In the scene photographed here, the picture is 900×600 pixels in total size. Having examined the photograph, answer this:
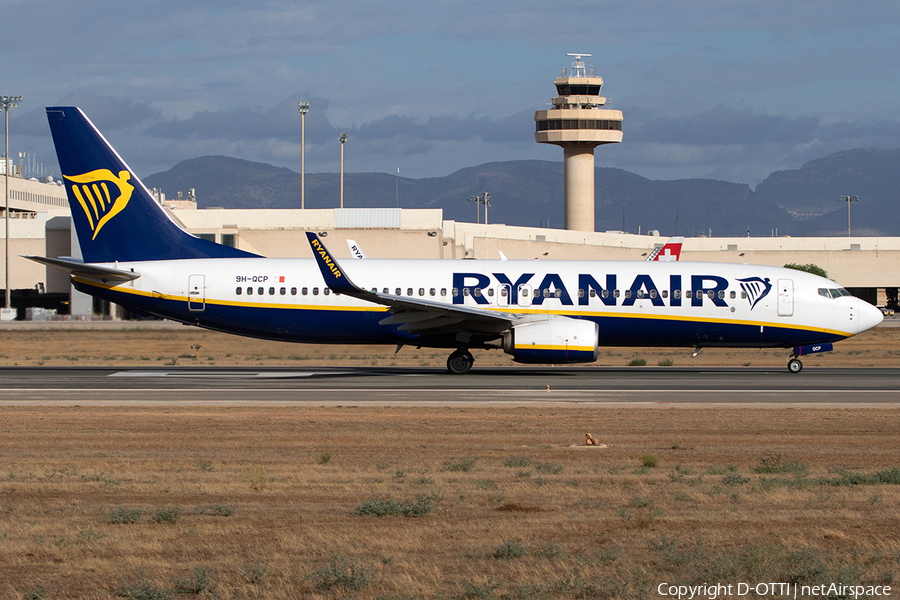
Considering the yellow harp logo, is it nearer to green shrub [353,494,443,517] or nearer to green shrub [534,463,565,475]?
green shrub [534,463,565,475]

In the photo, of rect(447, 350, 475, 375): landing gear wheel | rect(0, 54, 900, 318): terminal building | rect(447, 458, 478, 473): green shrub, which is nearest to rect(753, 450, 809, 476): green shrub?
rect(447, 458, 478, 473): green shrub

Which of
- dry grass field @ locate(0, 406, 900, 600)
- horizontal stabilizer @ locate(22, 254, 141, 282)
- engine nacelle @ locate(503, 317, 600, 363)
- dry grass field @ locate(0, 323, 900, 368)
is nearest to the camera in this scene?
dry grass field @ locate(0, 406, 900, 600)

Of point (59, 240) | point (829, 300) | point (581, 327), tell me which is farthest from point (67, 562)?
point (59, 240)

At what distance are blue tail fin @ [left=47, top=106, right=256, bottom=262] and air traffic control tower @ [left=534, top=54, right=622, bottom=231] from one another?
95.5 meters

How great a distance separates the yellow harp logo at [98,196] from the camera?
109ft

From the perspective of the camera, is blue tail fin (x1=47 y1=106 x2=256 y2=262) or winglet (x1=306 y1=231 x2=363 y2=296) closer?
winglet (x1=306 y1=231 x2=363 y2=296)

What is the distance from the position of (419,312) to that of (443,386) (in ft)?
11.3

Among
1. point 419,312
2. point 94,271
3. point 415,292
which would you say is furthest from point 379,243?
point 419,312

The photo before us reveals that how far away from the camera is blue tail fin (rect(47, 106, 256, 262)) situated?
33.0 metres

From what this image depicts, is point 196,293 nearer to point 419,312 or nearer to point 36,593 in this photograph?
point 419,312

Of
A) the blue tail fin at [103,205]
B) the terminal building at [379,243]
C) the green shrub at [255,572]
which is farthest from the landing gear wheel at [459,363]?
the terminal building at [379,243]

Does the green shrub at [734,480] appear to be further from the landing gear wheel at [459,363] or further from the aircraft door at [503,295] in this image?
the landing gear wheel at [459,363]

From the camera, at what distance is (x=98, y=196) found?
33.4 m

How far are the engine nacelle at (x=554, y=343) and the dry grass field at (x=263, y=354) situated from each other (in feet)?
25.8
